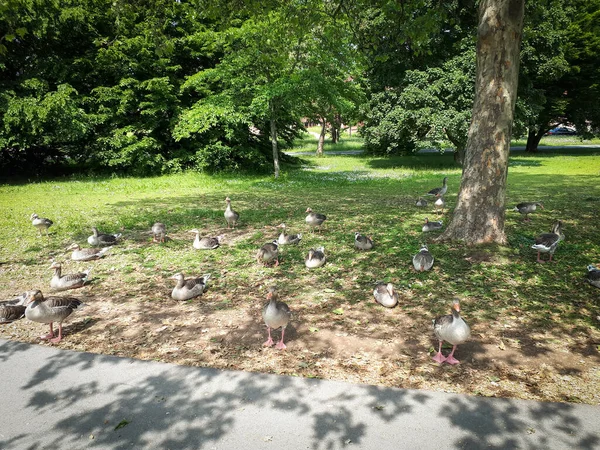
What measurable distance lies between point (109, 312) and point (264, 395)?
13.8ft

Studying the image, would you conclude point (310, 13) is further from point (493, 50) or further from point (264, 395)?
point (264, 395)

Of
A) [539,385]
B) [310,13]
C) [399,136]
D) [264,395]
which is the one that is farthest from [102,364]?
[399,136]

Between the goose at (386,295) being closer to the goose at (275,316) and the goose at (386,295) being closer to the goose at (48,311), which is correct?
the goose at (275,316)

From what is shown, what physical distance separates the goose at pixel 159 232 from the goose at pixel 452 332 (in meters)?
8.68

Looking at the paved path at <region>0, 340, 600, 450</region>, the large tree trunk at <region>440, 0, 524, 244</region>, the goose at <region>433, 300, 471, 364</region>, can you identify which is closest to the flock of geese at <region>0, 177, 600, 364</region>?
the goose at <region>433, 300, 471, 364</region>

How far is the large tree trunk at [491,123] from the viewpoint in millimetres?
8320

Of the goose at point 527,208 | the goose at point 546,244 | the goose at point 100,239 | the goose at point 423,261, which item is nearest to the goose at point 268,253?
the goose at point 423,261

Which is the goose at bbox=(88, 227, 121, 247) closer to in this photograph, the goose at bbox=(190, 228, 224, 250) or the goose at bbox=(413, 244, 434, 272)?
the goose at bbox=(190, 228, 224, 250)

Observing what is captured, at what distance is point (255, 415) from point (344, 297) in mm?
3638

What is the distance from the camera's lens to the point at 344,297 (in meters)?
7.74

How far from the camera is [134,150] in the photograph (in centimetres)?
2694

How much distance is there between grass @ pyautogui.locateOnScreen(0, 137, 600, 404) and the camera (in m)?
5.44

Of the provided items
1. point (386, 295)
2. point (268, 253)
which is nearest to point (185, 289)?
point (268, 253)

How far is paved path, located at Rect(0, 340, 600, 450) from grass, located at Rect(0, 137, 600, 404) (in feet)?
1.14
